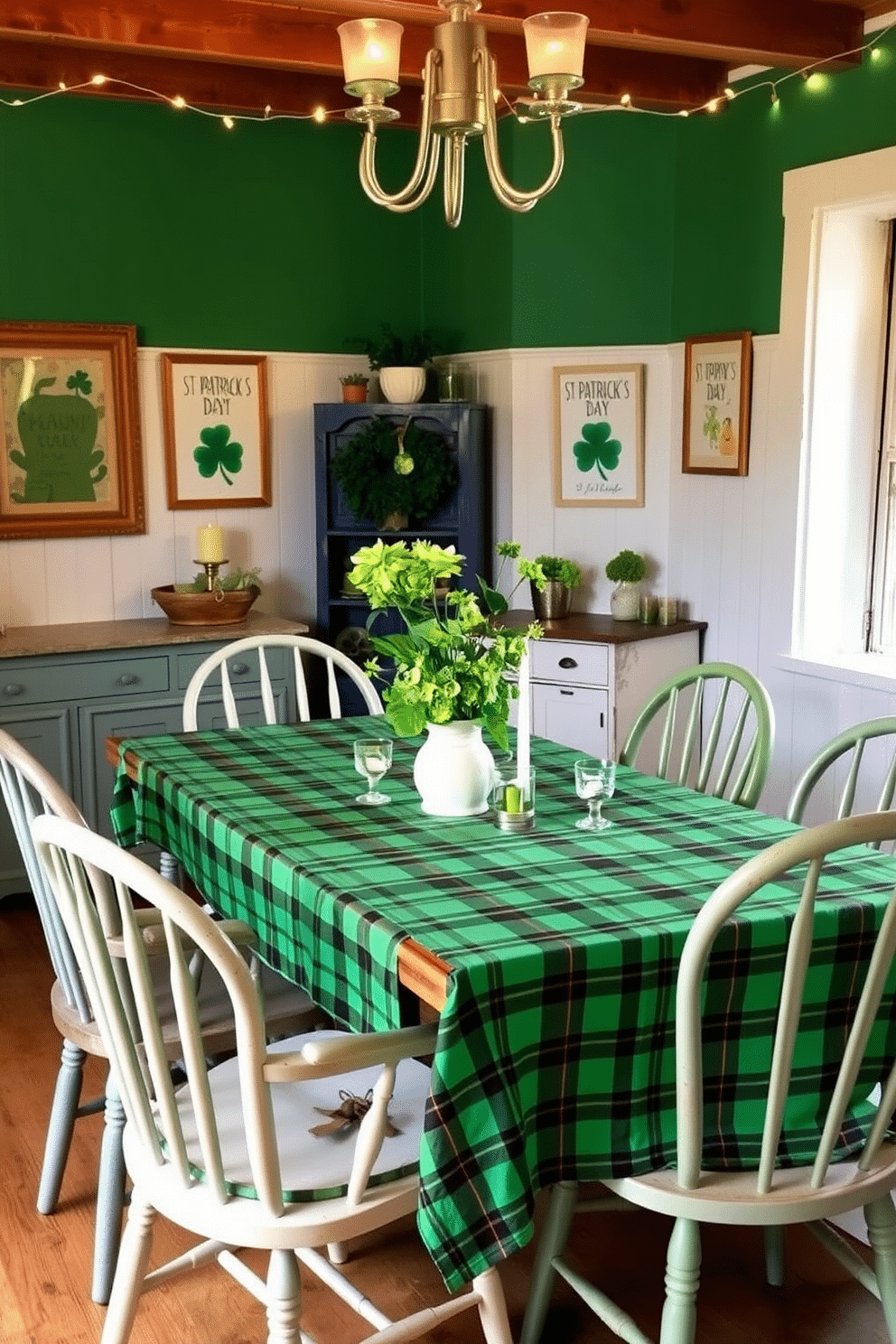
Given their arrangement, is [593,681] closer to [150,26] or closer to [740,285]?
[740,285]

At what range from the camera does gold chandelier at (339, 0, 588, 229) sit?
90.9 inches

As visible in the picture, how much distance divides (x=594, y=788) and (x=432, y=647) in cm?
37

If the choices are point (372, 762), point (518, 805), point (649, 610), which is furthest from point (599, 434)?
point (518, 805)

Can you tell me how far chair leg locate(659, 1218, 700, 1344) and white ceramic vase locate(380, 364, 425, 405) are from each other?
11.8 ft

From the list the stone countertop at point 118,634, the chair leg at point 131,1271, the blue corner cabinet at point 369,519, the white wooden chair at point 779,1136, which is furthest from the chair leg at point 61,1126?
the blue corner cabinet at point 369,519

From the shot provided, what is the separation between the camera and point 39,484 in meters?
4.72

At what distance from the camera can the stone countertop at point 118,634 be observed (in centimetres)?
430

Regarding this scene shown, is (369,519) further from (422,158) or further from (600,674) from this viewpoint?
(422,158)

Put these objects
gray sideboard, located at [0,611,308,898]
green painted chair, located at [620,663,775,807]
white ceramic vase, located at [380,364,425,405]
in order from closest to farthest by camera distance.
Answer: green painted chair, located at [620,663,775,807] < gray sideboard, located at [0,611,308,898] < white ceramic vase, located at [380,364,425,405]

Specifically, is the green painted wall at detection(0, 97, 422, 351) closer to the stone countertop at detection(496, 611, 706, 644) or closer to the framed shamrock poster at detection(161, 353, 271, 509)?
the framed shamrock poster at detection(161, 353, 271, 509)

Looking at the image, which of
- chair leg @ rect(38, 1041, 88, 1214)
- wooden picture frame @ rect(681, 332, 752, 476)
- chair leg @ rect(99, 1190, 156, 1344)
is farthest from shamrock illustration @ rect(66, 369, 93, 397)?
chair leg @ rect(99, 1190, 156, 1344)

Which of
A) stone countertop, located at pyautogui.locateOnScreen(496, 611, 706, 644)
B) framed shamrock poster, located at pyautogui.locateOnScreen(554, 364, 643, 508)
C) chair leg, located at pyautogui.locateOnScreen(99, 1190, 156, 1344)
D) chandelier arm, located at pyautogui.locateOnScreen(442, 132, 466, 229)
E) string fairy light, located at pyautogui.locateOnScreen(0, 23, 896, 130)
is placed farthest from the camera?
framed shamrock poster, located at pyautogui.locateOnScreen(554, 364, 643, 508)

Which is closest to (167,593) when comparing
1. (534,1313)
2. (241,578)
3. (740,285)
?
(241,578)

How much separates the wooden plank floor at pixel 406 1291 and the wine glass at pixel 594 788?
79cm
